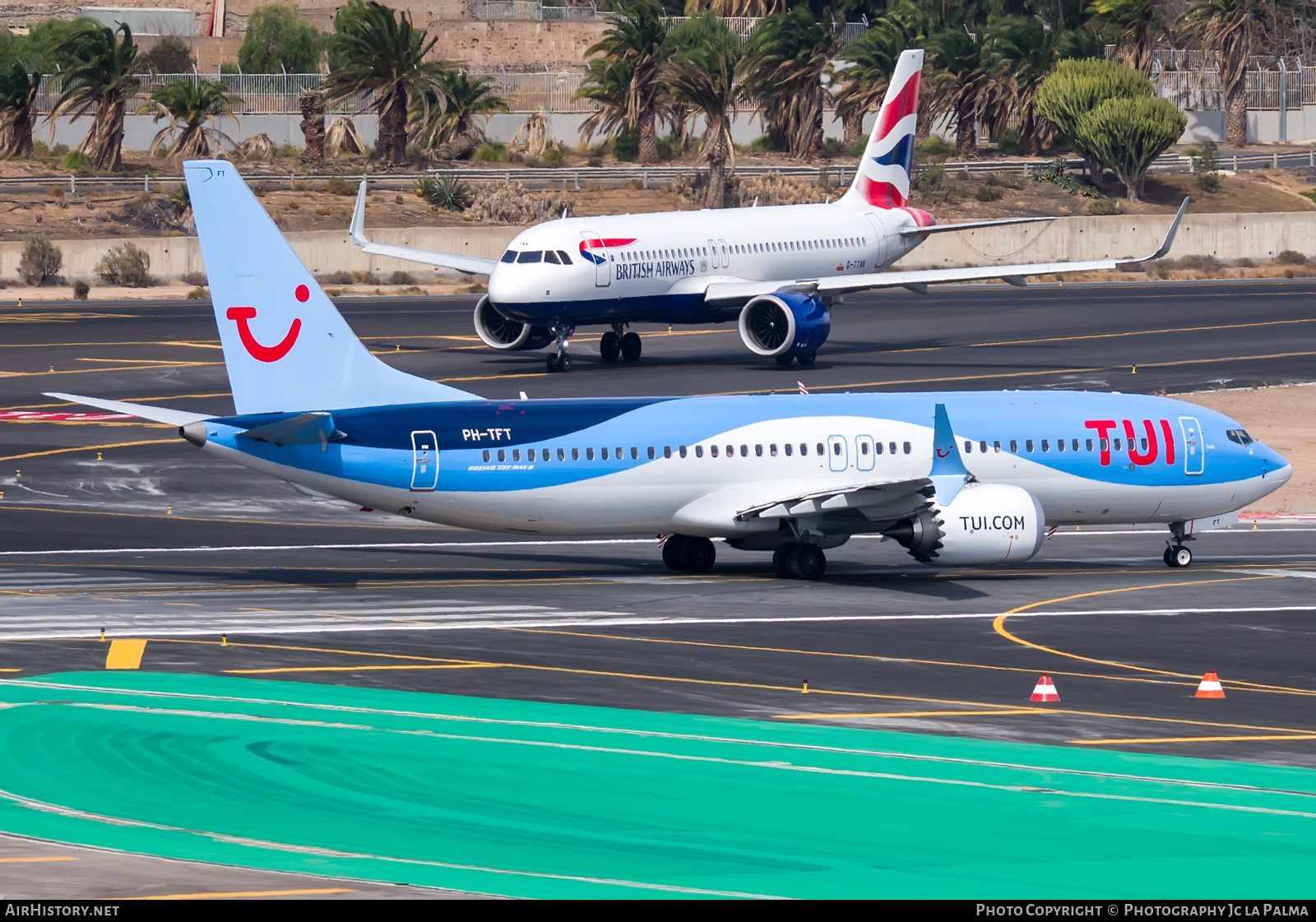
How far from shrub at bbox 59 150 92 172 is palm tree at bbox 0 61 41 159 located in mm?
4182

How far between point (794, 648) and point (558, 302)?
1558 inches

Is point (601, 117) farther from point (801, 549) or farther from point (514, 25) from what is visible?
point (801, 549)

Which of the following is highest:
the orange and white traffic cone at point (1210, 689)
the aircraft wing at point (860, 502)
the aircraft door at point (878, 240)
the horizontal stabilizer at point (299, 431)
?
the aircraft door at point (878, 240)

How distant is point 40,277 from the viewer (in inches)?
4070

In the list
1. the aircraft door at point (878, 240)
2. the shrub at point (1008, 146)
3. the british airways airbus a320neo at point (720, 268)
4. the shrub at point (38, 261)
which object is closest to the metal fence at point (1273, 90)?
the shrub at point (1008, 146)

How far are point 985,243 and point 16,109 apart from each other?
61.2 metres

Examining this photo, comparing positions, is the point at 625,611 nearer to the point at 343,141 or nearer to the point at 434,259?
the point at 434,259

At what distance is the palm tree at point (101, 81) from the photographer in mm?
118625

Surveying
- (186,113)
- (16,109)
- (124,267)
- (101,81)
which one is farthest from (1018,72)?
(16,109)

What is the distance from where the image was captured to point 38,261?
10294cm

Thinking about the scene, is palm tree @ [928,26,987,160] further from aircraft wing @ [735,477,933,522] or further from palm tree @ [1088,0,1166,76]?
aircraft wing @ [735,477,933,522]

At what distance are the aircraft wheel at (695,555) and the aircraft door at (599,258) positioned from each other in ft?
99.6

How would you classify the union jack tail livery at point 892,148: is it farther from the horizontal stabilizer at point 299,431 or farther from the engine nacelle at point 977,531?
the horizontal stabilizer at point 299,431
